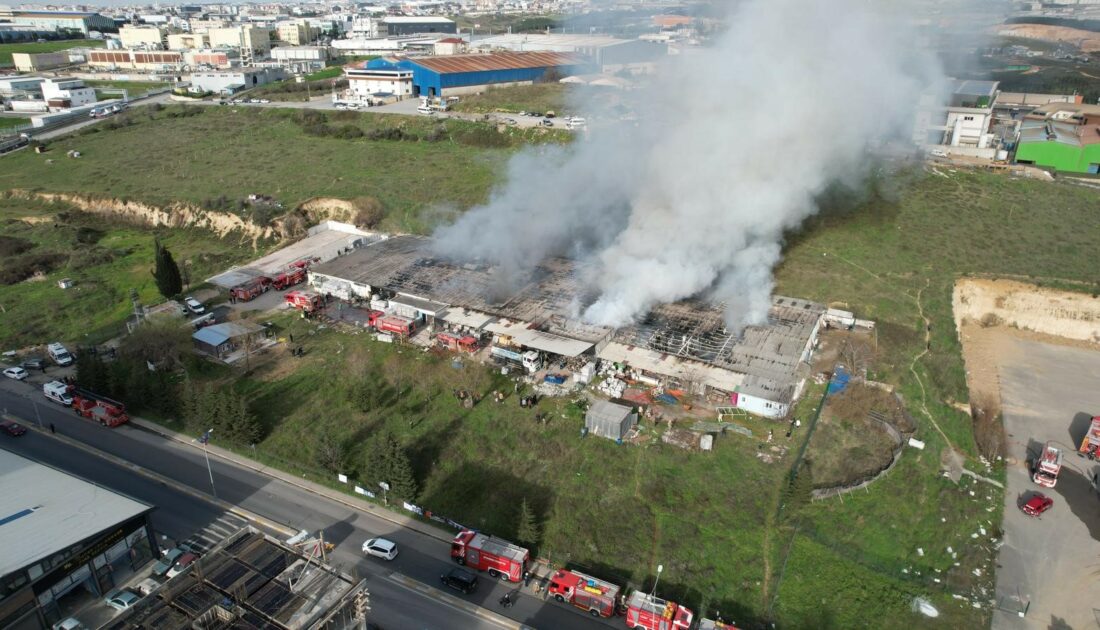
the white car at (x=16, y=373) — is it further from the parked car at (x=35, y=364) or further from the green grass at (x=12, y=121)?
the green grass at (x=12, y=121)

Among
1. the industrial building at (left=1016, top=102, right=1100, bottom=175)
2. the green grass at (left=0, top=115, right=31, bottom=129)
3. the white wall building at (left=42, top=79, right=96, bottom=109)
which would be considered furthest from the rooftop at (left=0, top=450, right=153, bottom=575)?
the white wall building at (left=42, top=79, right=96, bottom=109)

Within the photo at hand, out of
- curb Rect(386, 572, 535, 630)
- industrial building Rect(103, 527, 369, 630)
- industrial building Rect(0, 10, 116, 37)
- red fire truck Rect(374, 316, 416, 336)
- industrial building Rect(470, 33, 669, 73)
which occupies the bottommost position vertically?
curb Rect(386, 572, 535, 630)

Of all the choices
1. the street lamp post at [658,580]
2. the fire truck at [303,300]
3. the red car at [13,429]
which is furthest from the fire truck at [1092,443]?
the red car at [13,429]

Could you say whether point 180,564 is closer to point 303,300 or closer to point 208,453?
point 208,453

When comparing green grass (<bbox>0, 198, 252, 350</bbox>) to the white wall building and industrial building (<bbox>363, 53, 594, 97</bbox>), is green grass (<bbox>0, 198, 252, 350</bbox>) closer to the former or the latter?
industrial building (<bbox>363, 53, 594, 97</bbox>)

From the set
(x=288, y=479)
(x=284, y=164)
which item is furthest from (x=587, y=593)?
(x=284, y=164)

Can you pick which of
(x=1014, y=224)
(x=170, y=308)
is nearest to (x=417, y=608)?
(x=170, y=308)

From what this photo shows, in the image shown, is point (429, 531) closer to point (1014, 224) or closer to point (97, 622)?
point (97, 622)

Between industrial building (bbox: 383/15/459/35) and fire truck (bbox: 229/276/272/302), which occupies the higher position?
industrial building (bbox: 383/15/459/35)
